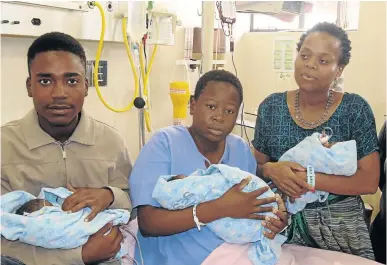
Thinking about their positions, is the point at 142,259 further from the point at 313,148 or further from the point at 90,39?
the point at 90,39

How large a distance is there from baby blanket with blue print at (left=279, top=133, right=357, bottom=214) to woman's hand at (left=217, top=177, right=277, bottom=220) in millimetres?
210

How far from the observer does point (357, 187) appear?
1.50 metres

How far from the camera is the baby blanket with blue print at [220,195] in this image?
1291 mm

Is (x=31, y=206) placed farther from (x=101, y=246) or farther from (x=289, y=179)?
(x=289, y=179)

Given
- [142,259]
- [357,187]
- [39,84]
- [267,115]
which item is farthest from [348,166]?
[39,84]

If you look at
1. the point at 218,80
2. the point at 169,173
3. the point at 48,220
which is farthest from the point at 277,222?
the point at 48,220

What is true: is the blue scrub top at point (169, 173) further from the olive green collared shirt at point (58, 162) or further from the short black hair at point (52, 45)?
the short black hair at point (52, 45)

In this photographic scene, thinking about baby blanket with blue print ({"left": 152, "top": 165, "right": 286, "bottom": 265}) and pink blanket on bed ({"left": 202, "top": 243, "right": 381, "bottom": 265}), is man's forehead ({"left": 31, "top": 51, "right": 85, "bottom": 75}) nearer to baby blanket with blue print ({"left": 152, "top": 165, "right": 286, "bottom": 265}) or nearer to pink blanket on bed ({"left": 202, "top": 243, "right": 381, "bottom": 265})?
baby blanket with blue print ({"left": 152, "top": 165, "right": 286, "bottom": 265})

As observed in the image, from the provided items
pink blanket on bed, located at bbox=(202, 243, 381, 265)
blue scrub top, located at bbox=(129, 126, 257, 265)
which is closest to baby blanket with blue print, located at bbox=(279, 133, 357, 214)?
pink blanket on bed, located at bbox=(202, 243, 381, 265)

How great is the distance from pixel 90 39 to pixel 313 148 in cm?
128

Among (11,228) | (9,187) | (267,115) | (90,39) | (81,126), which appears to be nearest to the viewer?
(11,228)

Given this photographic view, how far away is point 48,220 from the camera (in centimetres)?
115

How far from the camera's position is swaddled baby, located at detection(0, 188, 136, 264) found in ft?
3.76

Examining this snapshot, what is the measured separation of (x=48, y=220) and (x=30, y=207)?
111 mm
